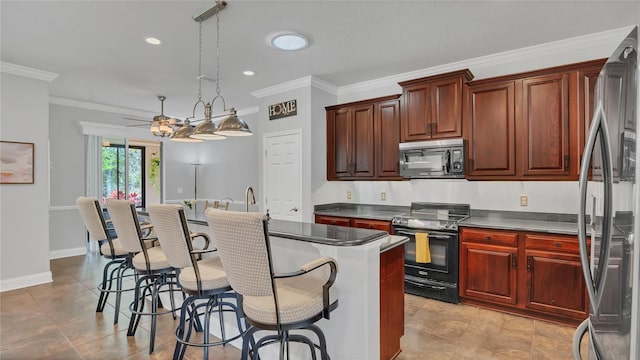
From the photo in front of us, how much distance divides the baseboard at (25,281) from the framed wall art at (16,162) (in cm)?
122

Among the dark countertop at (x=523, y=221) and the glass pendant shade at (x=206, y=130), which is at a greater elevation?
the glass pendant shade at (x=206, y=130)

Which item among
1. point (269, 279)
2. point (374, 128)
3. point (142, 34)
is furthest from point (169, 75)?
point (269, 279)

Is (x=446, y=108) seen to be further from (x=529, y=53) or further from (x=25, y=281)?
(x=25, y=281)

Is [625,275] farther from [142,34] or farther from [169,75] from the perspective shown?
[169,75]

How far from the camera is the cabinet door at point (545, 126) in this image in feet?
10.3

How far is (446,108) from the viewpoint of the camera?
3.73 m

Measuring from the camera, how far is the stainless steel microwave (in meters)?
3.64

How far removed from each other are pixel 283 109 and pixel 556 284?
3859 mm

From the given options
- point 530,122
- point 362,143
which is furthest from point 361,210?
point 530,122

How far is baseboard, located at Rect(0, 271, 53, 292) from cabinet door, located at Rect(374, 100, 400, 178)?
4.64m

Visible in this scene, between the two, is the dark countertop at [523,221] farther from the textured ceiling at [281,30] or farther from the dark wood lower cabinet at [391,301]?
the textured ceiling at [281,30]

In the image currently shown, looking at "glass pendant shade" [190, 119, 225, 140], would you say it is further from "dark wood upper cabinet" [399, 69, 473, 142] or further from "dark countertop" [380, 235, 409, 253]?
"dark wood upper cabinet" [399, 69, 473, 142]

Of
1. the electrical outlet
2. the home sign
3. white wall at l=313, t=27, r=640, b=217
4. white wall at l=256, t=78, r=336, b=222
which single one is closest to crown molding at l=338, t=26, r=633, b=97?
white wall at l=313, t=27, r=640, b=217

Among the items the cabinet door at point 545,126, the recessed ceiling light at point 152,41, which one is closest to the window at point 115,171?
the recessed ceiling light at point 152,41
